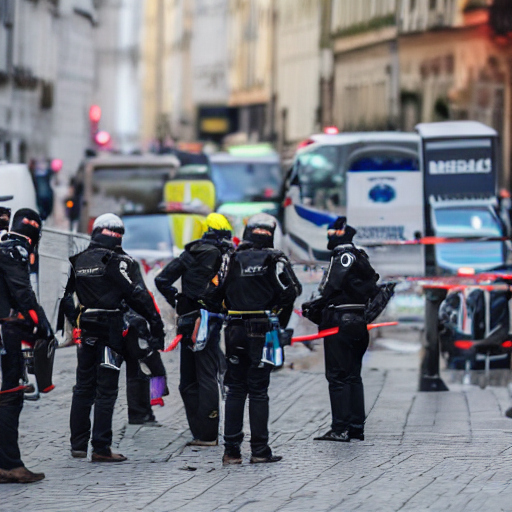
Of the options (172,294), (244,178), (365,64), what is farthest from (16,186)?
(365,64)

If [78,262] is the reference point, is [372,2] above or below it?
above

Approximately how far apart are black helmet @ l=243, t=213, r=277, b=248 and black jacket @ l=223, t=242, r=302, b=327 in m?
0.05

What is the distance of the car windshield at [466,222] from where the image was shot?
28.0 metres

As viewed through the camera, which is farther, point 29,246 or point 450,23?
point 450,23

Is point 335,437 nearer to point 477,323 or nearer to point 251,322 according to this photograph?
point 251,322

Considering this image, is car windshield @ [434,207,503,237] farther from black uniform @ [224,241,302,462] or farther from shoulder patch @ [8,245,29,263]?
shoulder patch @ [8,245,29,263]

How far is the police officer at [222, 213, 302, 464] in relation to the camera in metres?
11.9

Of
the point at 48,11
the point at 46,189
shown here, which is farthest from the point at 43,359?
the point at 48,11

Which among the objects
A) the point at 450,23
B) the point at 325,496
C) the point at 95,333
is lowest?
the point at 325,496

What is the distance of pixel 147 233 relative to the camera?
979 inches

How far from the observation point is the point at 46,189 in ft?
110

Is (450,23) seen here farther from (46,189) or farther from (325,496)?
(325,496)

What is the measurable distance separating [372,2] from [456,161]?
32.4 m

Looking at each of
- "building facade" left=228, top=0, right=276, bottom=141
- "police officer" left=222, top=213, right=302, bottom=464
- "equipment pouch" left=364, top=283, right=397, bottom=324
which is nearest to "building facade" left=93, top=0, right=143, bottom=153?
"building facade" left=228, top=0, right=276, bottom=141
